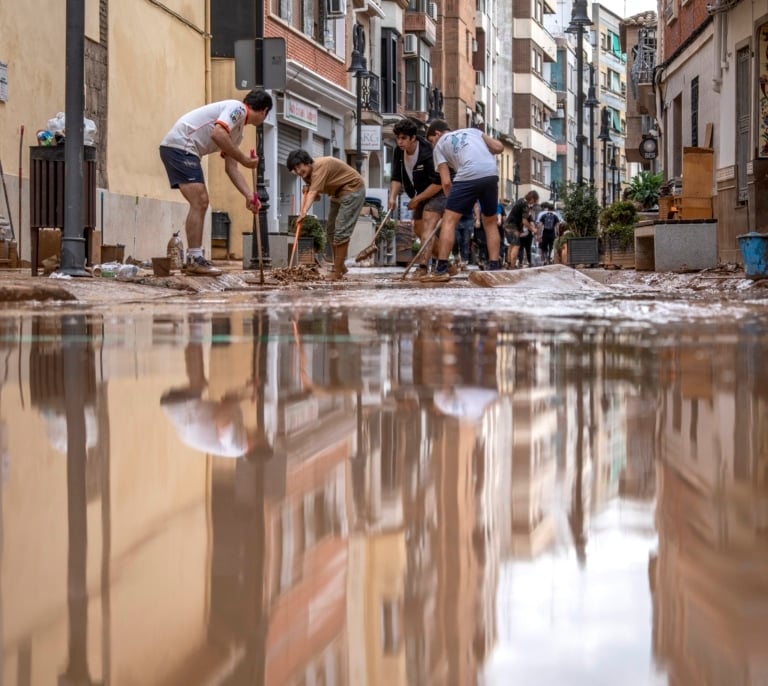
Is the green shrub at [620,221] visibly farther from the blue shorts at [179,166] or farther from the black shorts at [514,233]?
the blue shorts at [179,166]

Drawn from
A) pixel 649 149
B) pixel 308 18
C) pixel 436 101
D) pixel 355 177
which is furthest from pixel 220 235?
pixel 436 101

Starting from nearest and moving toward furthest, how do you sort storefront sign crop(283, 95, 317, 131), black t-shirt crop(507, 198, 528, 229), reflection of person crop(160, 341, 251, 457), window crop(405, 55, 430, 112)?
reflection of person crop(160, 341, 251, 457) < black t-shirt crop(507, 198, 528, 229) < storefront sign crop(283, 95, 317, 131) < window crop(405, 55, 430, 112)

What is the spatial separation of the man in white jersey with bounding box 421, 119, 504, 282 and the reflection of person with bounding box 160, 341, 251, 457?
10246 millimetres

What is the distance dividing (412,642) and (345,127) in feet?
131

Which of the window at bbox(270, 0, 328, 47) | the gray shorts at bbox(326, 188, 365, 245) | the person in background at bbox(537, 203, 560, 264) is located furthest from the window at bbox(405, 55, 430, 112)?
the gray shorts at bbox(326, 188, 365, 245)

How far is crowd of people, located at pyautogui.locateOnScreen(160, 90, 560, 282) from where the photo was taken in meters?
12.5

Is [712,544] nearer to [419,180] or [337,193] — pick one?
[337,193]

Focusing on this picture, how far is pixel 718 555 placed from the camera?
155cm

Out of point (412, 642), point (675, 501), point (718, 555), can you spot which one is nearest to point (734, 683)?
point (412, 642)

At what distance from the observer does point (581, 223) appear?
94.3ft

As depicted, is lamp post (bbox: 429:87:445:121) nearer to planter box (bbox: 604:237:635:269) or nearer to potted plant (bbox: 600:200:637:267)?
potted plant (bbox: 600:200:637:267)

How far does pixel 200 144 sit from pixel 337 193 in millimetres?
2943

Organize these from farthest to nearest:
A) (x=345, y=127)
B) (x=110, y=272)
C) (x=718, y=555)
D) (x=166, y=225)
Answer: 1. (x=345, y=127)
2. (x=166, y=225)
3. (x=110, y=272)
4. (x=718, y=555)

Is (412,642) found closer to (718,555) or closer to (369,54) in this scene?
(718,555)
